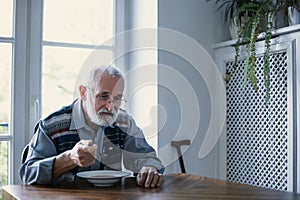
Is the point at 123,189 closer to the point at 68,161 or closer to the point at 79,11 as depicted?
the point at 68,161

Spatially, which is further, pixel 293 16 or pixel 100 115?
pixel 293 16

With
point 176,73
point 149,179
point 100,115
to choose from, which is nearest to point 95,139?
point 100,115

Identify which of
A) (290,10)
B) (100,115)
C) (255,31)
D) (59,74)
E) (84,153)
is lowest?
(84,153)

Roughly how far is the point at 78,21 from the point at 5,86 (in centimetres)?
67

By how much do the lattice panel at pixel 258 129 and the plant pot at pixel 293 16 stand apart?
0.64 ft

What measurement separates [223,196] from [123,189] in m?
0.43

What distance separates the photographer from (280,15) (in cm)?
283

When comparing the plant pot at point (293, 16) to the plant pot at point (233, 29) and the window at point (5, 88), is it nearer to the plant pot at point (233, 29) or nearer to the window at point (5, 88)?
the plant pot at point (233, 29)

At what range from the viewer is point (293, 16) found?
261 cm

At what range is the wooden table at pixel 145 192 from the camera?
5.78 ft

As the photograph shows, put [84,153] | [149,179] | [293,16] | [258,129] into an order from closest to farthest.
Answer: [84,153] < [149,179] < [293,16] < [258,129]

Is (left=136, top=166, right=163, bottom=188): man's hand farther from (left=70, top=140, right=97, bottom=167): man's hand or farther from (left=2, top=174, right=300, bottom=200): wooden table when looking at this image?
(left=70, top=140, right=97, bottom=167): man's hand

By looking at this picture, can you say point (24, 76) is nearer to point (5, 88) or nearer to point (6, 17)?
point (5, 88)

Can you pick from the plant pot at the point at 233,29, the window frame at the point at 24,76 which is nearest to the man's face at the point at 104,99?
the window frame at the point at 24,76
